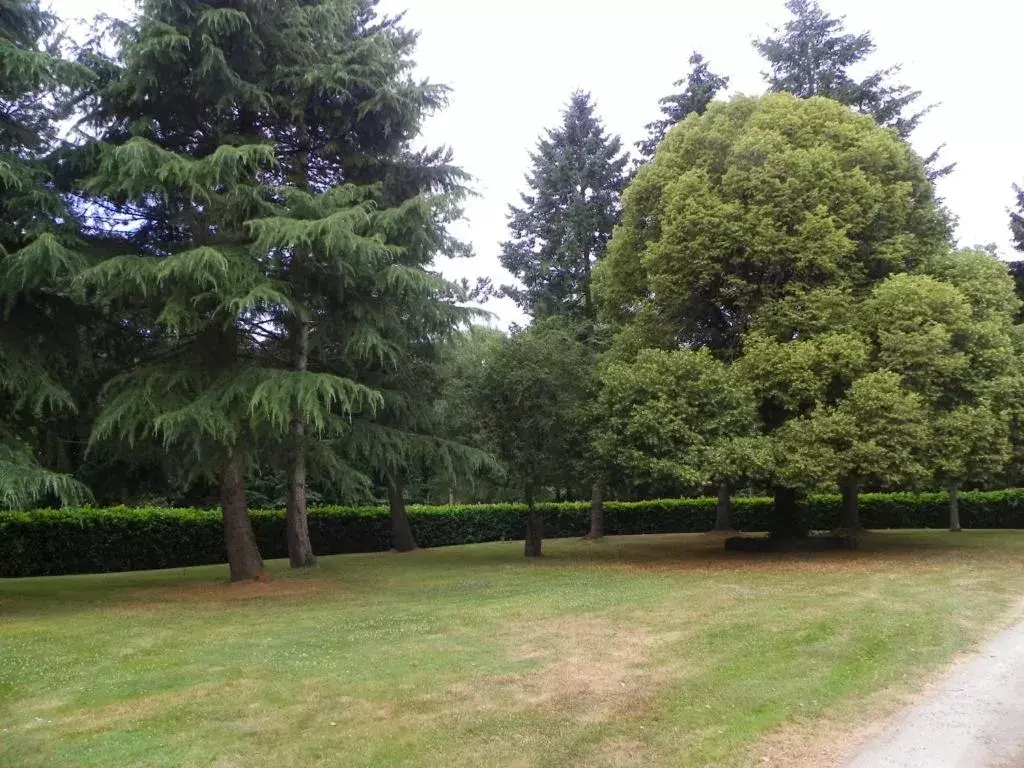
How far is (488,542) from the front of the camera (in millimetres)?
26656

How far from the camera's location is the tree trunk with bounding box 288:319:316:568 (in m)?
14.3

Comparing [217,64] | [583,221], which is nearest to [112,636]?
[217,64]

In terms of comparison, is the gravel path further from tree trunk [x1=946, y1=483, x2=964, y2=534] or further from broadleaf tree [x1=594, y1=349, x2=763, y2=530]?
tree trunk [x1=946, y1=483, x2=964, y2=534]

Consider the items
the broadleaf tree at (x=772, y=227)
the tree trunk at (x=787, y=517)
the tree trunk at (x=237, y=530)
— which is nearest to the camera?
the tree trunk at (x=237, y=530)

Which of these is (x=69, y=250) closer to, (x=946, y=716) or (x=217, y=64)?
(x=217, y=64)

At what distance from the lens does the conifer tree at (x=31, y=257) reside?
1048 centimetres

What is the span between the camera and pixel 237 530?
45.1 feet

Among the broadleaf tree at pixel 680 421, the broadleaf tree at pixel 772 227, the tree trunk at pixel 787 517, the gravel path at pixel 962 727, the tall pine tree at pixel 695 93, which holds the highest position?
Answer: the tall pine tree at pixel 695 93

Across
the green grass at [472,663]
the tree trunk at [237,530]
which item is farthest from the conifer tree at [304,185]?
the green grass at [472,663]

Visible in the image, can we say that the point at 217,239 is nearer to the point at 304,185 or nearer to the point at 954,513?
the point at 304,185

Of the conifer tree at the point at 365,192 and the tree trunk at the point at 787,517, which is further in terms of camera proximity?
the tree trunk at the point at 787,517

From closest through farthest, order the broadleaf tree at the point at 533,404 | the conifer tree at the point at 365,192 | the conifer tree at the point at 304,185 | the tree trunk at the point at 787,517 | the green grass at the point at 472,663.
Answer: the green grass at the point at 472,663
the conifer tree at the point at 304,185
the conifer tree at the point at 365,192
the broadleaf tree at the point at 533,404
the tree trunk at the point at 787,517

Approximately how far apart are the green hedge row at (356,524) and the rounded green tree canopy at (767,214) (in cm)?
1091

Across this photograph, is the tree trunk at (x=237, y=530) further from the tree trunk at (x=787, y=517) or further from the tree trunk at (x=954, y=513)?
the tree trunk at (x=954, y=513)
